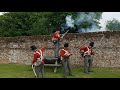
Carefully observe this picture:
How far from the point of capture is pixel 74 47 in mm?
23219

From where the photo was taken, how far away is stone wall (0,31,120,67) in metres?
22.2

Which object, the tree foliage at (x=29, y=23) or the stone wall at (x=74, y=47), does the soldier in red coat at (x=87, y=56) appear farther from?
the tree foliage at (x=29, y=23)

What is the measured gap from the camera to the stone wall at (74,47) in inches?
874

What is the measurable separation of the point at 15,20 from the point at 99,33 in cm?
2134

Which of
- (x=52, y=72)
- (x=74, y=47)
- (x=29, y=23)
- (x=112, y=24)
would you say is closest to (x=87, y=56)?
(x=52, y=72)

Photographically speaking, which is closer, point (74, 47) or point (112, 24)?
point (74, 47)

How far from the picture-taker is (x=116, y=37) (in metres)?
22.2

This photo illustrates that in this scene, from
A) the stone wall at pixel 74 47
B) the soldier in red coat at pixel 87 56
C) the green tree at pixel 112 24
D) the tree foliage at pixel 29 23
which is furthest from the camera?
the green tree at pixel 112 24

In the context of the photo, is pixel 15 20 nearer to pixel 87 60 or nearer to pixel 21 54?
pixel 21 54

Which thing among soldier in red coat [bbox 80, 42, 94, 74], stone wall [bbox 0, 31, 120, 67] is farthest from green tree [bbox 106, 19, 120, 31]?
soldier in red coat [bbox 80, 42, 94, 74]

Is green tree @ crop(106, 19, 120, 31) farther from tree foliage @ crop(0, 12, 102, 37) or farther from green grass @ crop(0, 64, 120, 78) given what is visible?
green grass @ crop(0, 64, 120, 78)

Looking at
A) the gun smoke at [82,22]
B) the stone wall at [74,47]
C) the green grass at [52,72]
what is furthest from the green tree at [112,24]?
the green grass at [52,72]

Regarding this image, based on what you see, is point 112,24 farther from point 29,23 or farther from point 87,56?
point 87,56

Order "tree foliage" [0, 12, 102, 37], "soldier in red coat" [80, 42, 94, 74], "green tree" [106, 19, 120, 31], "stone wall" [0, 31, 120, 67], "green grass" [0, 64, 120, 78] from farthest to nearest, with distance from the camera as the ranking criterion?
1. "green tree" [106, 19, 120, 31]
2. "tree foliage" [0, 12, 102, 37]
3. "stone wall" [0, 31, 120, 67]
4. "soldier in red coat" [80, 42, 94, 74]
5. "green grass" [0, 64, 120, 78]
